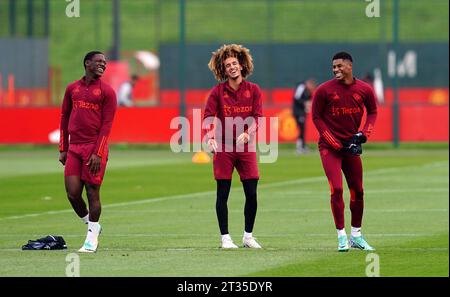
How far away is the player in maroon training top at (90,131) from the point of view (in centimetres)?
1514

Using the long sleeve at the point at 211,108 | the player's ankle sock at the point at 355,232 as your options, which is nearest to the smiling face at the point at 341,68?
the long sleeve at the point at 211,108

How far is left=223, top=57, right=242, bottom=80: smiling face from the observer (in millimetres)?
15484

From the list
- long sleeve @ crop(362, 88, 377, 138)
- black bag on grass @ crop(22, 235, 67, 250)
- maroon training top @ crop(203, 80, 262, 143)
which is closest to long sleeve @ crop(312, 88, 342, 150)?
long sleeve @ crop(362, 88, 377, 138)

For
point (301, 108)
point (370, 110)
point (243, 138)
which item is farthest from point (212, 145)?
point (301, 108)

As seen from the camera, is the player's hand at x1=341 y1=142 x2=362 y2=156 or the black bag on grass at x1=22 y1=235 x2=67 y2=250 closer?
the player's hand at x1=341 y1=142 x2=362 y2=156

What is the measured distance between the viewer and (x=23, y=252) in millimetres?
15305

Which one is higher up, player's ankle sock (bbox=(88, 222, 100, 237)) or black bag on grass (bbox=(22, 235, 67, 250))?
player's ankle sock (bbox=(88, 222, 100, 237))

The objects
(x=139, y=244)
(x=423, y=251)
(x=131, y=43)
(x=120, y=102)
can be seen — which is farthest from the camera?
(x=131, y=43)

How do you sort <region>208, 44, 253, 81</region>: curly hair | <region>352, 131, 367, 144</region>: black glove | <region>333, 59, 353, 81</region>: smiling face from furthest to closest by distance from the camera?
<region>208, 44, 253, 81</region>: curly hair, <region>352, 131, 367, 144</region>: black glove, <region>333, 59, 353, 81</region>: smiling face

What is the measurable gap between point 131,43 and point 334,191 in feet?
216

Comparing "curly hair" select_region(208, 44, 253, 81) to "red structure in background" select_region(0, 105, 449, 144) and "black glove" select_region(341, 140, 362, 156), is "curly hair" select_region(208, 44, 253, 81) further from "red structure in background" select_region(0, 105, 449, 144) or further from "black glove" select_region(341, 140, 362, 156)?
"red structure in background" select_region(0, 105, 449, 144)

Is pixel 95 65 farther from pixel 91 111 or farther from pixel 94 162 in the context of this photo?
pixel 94 162
